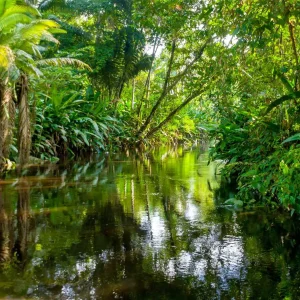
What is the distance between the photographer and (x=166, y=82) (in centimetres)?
1905

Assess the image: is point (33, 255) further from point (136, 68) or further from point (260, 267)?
point (136, 68)

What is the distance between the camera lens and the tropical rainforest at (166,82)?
5.35 metres

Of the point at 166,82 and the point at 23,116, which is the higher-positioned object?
the point at 166,82

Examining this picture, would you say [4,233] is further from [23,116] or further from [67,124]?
[67,124]

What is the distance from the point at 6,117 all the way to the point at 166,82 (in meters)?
11.0

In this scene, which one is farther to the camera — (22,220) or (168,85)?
(168,85)

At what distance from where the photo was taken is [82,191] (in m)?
7.10

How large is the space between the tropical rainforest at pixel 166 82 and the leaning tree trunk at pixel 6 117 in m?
0.02

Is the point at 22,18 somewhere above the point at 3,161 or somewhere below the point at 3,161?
above

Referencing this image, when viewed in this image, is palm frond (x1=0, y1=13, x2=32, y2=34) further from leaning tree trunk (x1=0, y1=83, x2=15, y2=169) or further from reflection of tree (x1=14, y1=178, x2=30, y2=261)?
reflection of tree (x1=14, y1=178, x2=30, y2=261)

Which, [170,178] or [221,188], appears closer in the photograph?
[221,188]

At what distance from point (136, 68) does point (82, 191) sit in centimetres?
1575

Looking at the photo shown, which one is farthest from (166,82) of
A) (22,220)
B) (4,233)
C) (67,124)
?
(4,233)

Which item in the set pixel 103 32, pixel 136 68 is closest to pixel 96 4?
pixel 103 32
